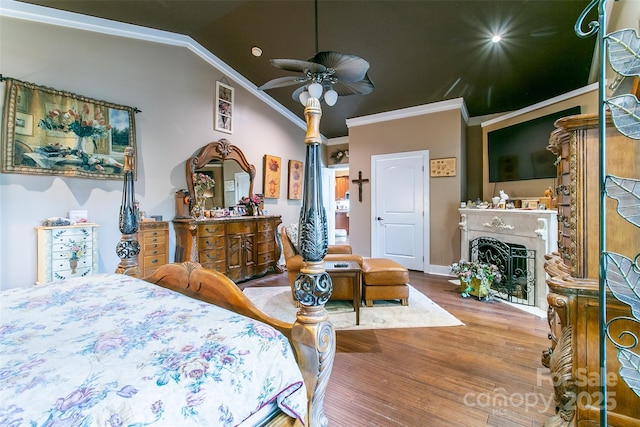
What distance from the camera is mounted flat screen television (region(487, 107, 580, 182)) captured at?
359 cm

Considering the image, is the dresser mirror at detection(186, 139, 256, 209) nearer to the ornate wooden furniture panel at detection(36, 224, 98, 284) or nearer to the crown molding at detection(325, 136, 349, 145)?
the ornate wooden furniture panel at detection(36, 224, 98, 284)

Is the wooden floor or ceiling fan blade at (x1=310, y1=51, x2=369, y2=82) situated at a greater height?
ceiling fan blade at (x1=310, y1=51, x2=369, y2=82)

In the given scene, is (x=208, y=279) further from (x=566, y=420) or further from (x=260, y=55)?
(x=260, y=55)

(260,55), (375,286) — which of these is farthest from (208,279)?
(260,55)

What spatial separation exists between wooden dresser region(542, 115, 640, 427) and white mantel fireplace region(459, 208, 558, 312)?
2.16m

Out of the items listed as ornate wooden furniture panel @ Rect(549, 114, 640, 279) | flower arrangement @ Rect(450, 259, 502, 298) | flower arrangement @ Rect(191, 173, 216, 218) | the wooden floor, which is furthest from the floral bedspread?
flower arrangement @ Rect(450, 259, 502, 298)

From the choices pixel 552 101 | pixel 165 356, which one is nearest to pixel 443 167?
pixel 552 101

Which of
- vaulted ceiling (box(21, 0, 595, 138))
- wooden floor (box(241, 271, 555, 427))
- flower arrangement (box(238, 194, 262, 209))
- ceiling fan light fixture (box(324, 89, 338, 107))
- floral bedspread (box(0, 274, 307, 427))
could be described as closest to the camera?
floral bedspread (box(0, 274, 307, 427))

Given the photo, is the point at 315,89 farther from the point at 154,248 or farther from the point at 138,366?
the point at 154,248

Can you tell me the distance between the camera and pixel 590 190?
50.7 inches

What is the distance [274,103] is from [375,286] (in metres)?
4.21

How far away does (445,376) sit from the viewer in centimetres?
192

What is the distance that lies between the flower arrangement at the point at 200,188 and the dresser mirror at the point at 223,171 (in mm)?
50

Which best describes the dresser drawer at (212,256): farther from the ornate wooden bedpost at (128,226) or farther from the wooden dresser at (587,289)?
the wooden dresser at (587,289)
